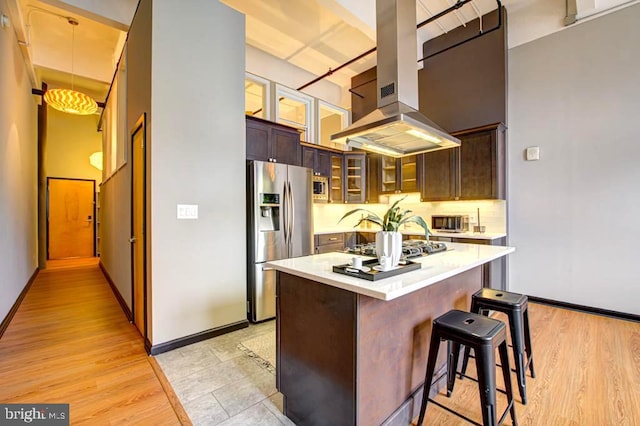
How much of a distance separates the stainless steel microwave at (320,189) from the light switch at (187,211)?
254 centimetres

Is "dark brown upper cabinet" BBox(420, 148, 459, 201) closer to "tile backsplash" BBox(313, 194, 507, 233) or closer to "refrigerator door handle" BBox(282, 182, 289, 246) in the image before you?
"tile backsplash" BBox(313, 194, 507, 233)

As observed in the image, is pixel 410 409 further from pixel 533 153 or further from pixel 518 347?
pixel 533 153

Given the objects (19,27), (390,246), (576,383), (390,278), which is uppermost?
(19,27)

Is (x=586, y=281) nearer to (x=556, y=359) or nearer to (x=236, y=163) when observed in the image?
(x=556, y=359)

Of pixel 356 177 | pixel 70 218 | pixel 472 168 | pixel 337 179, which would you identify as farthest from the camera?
pixel 70 218

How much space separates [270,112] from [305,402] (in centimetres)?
411

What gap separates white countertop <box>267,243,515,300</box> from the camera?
1302 mm

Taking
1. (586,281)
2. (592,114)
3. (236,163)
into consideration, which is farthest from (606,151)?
(236,163)

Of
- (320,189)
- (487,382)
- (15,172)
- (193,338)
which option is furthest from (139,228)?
(487,382)

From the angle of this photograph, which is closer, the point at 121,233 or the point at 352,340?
the point at 352,340

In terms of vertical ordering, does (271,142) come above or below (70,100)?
below

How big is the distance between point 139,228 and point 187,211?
0.63 metres

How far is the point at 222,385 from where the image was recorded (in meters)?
2.10

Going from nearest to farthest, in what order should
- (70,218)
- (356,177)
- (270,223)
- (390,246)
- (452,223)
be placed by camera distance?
(390,246) → (270,223) → (452,223) → (356,177) → (70,218)
